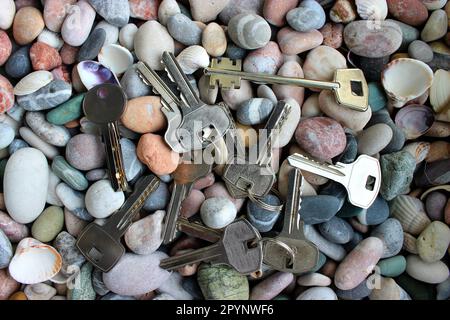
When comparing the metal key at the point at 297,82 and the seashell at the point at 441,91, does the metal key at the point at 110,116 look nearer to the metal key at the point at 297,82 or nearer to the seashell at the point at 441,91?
the metal key at the point at 297,82

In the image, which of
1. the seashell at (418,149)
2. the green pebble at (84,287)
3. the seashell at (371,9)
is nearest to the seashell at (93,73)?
the green pebble at (84,287)

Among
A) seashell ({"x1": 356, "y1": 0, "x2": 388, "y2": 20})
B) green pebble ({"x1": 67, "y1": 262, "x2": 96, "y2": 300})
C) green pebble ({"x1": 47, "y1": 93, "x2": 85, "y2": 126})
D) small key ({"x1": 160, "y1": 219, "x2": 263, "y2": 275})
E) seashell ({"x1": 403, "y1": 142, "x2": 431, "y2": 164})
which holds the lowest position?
green pebble ({"x1": 67, "y1": 262, "x2": 96, "y2": 300})

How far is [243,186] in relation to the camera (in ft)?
3.09

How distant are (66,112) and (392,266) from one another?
0.73m

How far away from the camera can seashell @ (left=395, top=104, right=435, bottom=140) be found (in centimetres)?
100

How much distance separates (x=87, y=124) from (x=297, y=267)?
500 mm

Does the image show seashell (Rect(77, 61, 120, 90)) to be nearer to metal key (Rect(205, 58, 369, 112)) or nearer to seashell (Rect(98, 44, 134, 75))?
seashell (Rect(98, 44, 134, 75))

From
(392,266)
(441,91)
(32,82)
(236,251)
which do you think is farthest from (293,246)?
(32,82)

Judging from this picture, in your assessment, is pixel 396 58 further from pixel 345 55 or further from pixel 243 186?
pixel 243 186

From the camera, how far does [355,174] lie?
95cm

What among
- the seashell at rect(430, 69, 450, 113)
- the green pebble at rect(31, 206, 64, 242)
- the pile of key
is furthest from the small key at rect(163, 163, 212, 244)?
the seashell at rect(430, 69, 450, 113)

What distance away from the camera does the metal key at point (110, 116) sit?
0.92m
